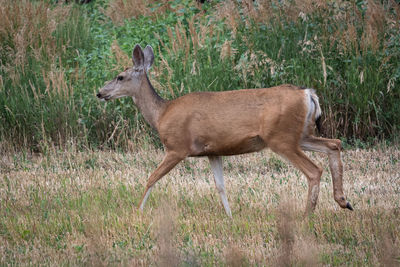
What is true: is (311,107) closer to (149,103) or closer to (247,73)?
(149,103)

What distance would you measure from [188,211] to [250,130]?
986 millimetres

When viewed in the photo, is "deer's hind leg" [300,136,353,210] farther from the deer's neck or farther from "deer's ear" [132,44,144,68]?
"deer's ear" [132,44,144,68]

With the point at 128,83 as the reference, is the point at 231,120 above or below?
below

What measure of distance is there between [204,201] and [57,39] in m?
6.46

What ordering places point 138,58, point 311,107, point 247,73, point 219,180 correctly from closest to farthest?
1. point 311,107
2. point 219,180
3. point 138,58
4. point 247,73

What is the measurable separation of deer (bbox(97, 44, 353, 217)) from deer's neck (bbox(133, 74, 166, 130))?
0.68 feet

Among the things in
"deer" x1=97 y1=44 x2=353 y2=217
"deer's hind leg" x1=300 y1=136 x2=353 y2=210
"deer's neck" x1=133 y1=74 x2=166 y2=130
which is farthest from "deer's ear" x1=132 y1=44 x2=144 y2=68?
"deer's hind leg" x1=300 y1=136 x2=353 y2=210

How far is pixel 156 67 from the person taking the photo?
9.70 metres

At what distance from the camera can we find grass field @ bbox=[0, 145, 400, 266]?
4.59 metres

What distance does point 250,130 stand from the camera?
19.9 ft

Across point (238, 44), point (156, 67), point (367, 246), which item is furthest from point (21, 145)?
point (367, 246)

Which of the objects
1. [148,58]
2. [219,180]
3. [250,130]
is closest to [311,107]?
[250,130]

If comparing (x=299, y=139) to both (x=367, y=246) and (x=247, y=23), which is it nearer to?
(x=367, y=246)

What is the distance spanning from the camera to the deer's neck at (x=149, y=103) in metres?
6.75
